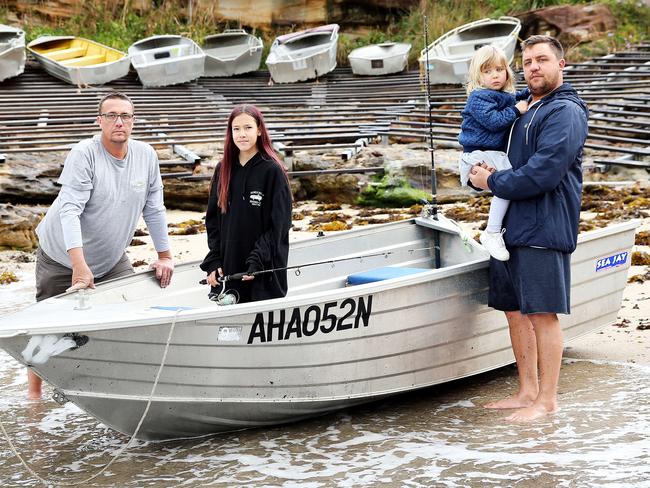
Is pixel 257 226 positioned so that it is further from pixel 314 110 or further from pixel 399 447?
pixel 314 110

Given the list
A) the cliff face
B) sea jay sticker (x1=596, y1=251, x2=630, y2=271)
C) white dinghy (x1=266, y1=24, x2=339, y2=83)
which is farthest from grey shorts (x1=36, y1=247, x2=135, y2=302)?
the cliff face

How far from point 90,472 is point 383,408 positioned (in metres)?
1.66

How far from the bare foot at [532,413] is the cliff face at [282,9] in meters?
21.5

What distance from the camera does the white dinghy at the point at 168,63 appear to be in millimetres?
20922

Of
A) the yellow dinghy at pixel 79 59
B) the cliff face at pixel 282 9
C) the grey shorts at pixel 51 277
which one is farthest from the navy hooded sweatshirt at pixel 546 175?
the cliff face at pixel 282 9

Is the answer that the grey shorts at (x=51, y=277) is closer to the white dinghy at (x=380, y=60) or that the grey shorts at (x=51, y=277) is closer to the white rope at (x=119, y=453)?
the white rope at (x=119, y=453)

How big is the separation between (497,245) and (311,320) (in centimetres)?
99

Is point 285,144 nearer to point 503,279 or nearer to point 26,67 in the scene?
point 26,67

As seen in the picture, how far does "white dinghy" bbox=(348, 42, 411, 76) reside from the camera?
21781 mm

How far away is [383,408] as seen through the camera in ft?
18.4

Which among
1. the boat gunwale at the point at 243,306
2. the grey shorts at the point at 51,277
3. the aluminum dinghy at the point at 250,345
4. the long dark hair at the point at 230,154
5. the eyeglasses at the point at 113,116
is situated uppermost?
the eyeglasses at the point at 113,116

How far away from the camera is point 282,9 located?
85.4 feet

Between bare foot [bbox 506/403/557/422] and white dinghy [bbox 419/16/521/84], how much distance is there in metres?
15.2

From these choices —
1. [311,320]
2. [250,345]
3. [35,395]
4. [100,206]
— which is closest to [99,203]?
[100,206]
